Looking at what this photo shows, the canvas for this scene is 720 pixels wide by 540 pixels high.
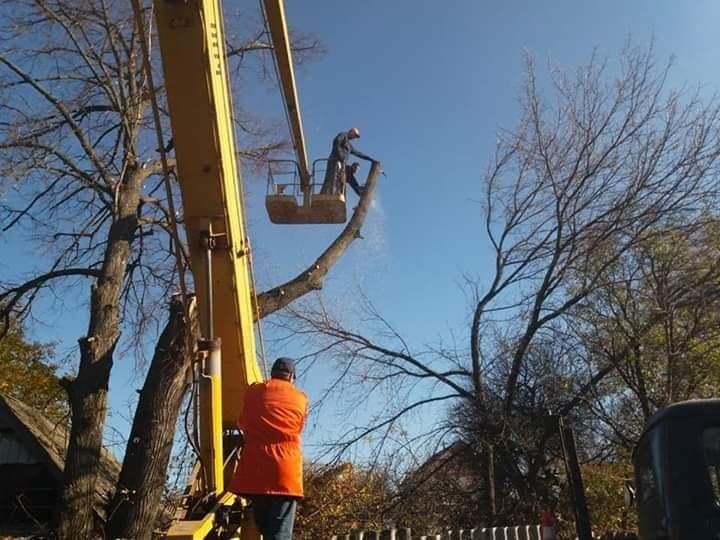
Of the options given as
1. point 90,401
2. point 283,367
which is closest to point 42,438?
point 90,401

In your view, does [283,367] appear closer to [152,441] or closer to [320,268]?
[152,441]

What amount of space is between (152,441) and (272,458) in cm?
526

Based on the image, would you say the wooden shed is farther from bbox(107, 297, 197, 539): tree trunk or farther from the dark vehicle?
the dark vehicle

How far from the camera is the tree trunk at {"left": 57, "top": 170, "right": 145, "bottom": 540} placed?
9.10 meters

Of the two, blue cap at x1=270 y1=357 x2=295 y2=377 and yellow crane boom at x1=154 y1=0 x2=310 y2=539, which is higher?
yellow crane boom at x1=154 y1=0 x2=310 y2=539

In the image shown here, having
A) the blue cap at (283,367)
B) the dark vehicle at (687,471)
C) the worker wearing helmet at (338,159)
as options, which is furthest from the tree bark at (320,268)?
the dark vehicle at (687,471)

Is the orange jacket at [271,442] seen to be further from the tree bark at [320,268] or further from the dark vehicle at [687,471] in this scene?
the tree bark at [320,268]

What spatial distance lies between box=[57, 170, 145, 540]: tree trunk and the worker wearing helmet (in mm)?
3759

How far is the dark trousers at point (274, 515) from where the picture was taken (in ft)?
13.7

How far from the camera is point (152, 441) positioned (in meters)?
8.95

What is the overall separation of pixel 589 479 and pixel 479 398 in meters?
3.04

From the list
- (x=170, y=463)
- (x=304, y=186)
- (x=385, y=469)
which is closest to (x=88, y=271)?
(x=170, y=463)

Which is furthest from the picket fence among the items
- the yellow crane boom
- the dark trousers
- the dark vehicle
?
the dark vehicle

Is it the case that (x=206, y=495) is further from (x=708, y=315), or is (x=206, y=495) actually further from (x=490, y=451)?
(x=708, y=315)
